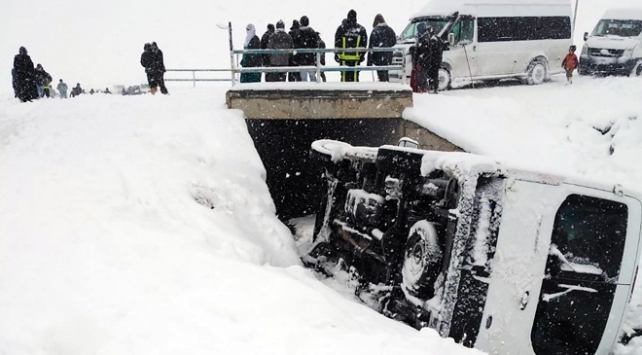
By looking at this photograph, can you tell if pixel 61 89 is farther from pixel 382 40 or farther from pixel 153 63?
pixel 382 40

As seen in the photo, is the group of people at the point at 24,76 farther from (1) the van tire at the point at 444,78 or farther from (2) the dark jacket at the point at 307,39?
(1) the van tire at the point at 444,78

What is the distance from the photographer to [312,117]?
11.2m

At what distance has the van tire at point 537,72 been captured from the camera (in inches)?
726

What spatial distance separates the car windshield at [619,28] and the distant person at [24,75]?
1825cm

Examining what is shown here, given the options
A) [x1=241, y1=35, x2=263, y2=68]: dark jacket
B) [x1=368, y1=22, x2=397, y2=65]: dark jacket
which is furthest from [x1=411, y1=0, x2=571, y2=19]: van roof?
[x1=241, y1=35, x2=263, y2=68]: dark jacket

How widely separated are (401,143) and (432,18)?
36.7 ft

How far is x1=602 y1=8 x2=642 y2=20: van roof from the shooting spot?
19438 millimetres

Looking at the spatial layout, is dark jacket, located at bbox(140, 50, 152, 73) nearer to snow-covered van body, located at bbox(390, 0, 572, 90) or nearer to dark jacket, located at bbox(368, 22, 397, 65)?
dark jacket, located at bbox(368, 22, 397, 65)

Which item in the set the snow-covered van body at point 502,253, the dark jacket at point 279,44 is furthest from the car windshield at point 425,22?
the snow-covered van body at point 502,253

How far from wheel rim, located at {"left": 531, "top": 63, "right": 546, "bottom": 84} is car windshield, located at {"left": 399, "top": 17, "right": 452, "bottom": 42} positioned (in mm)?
4050

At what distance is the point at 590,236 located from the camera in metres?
4.53

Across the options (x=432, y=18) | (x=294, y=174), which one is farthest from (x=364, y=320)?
(x=432, y=18)

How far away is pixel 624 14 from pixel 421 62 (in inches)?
406

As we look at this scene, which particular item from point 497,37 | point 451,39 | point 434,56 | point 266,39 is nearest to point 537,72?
point 497,37
